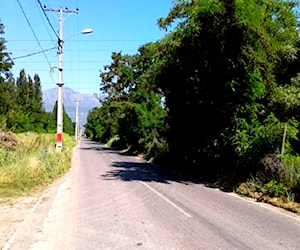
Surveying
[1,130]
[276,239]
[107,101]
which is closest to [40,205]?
[276,239]

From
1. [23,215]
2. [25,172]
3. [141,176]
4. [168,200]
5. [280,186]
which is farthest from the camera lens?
[141,176]

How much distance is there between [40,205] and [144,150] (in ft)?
106

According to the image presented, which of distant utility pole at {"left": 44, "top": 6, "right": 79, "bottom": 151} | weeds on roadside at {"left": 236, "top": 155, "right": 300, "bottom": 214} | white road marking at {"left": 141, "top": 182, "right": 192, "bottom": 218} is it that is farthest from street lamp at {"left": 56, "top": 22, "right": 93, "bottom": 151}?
weeds on roadside at {"left": 236, "top": 155, "right": 300, "bottom": 214}

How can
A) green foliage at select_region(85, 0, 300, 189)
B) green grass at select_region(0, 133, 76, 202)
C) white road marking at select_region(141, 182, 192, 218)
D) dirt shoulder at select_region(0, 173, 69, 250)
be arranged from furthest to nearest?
1. green foliage at select_region(85, 0, 300, 189)
2. green grass at select_region(0, 133, 76, 202)
3. white road marking at select_region(141, 182, 192, 218)
4. dirt shoulder at select_region(0, 173, 69, 250)

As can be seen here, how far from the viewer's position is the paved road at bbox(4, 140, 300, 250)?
7.96 m

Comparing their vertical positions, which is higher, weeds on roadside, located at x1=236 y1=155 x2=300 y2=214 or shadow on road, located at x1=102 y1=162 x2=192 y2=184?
weeds on roadside, located at x1=236 y1=155 x2=300 y2=214

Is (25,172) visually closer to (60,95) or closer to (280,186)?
(280,186)

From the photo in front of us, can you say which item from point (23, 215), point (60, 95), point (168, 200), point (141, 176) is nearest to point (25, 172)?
point (141, 176)

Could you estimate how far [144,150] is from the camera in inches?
1770

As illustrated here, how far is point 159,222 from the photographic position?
988 cm

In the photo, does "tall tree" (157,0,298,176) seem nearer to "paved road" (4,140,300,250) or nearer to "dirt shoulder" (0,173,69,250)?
"paved road" (4,140,300,250)

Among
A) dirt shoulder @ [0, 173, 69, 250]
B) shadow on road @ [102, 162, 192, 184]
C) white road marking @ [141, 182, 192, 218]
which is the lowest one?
dirt shoulder @ [0, 173, 69, 250]

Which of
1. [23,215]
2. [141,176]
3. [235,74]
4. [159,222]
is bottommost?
[23,215]

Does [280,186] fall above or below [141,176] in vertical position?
above
